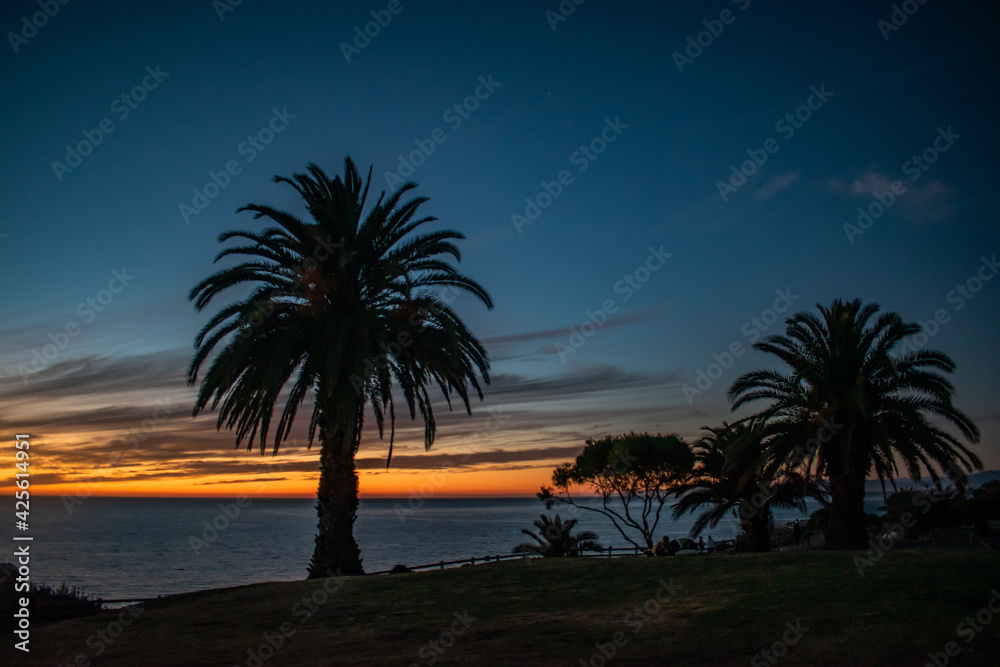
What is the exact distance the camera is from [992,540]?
28625 millimetres

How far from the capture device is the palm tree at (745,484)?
24391 millimetres

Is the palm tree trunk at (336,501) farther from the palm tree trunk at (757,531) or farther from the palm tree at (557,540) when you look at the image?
the palm tree trunk at (757,531)

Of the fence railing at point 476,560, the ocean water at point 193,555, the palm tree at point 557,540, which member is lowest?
the ocean water at point 193,555

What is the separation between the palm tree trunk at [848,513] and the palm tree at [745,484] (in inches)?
54.6

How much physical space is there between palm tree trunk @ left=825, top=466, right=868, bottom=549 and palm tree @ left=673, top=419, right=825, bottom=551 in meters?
1.39

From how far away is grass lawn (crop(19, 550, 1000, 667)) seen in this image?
9.17 meters

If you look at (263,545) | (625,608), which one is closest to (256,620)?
(625,608)

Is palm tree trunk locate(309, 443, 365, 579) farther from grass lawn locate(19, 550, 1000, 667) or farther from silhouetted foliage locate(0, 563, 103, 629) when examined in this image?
silhouetted foliage locate(0, 563, 103, 629)

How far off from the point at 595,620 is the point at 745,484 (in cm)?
1672

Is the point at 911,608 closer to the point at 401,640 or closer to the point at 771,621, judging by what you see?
the point at 771,621

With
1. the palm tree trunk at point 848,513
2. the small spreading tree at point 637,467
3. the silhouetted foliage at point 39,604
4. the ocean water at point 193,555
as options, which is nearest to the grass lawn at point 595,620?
the silhouetted foliage at point 39,604

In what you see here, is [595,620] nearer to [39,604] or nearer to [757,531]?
[39,604]

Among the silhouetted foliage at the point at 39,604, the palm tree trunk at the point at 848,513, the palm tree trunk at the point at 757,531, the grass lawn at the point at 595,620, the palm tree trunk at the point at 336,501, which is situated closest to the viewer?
the grass lawn at the point at 595,620

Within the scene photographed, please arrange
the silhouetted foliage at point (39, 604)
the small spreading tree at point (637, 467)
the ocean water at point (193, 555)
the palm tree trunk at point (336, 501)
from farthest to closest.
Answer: the ocean water at point (193, 555) < the small spreading tree at point (637, 467) < the palm tree trunk at point (336, 501) < the silhouetted foliage at point (39, 604)
